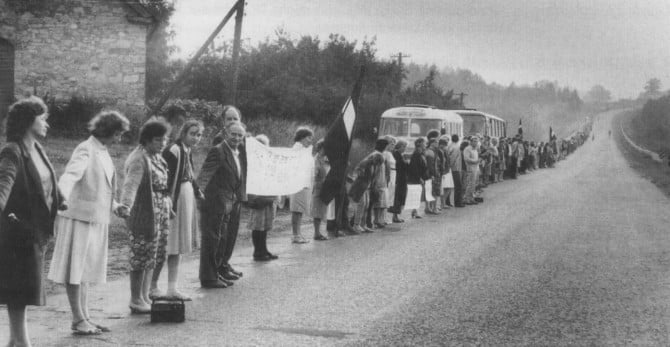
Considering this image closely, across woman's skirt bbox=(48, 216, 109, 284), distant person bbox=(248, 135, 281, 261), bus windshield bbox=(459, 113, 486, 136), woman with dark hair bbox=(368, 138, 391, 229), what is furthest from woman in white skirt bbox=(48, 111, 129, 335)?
Result: bus windshield bbox=(459, 113, 486, 136)

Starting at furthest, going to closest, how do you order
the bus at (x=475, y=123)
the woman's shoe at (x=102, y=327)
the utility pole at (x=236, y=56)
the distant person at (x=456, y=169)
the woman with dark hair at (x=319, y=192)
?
1. the bus at (x=475, y=123)
2. the distant person at (x=456, y=169)
3. the woman with dark hair at (x=319, y=192)
4. the utility pole at (x=236, y=56)
5. the woman's shoe at (x=102, y=327)

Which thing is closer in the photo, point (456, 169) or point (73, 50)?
point (456, 169)

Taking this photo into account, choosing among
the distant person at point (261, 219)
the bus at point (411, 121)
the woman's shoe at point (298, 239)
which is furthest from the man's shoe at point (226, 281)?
the bus at point (411, 121)

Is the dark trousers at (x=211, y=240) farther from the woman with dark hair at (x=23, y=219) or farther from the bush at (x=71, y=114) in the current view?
the bush at (x=71, y=114)

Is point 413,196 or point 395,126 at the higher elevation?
point 395,126

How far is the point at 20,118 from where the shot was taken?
5.92m

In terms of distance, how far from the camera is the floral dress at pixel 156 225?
7.60m

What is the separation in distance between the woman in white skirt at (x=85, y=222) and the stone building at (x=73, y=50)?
21307 millimetres

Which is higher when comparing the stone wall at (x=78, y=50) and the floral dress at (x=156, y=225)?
the stone wall at (x=78, y=50)

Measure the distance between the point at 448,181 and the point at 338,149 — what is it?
800cm

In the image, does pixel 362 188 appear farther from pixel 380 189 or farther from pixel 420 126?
pixel 420 126

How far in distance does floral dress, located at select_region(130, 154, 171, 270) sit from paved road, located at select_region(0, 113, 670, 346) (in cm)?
51

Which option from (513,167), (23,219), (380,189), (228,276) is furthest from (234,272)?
(513,167)

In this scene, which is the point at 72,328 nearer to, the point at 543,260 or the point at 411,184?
the point at 543,260
